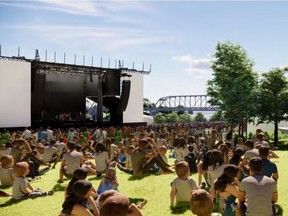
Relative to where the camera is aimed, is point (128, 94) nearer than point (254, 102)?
No

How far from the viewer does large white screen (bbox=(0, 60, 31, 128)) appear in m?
24.7

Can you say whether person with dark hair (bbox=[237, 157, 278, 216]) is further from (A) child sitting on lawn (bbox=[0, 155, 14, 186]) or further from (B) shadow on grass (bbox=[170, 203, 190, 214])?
(A) child sitting on lawn (bbox=[0, 155, 14, 186])

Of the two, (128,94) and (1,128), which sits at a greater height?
(128,94)

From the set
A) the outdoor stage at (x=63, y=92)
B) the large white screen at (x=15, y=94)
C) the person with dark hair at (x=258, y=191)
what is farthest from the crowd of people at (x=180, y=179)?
the outdoor stage at (x=63, y=92)

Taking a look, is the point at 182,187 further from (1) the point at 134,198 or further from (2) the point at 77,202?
(2) the point at 77,202

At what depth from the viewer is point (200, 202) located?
3289mm

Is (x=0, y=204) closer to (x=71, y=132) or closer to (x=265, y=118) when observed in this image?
(x=71, y=132)

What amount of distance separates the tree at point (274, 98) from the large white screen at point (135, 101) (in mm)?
11864

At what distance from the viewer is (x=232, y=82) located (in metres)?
29.7

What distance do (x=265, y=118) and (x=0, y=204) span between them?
70.4ft

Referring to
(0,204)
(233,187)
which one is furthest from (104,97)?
(233,187)

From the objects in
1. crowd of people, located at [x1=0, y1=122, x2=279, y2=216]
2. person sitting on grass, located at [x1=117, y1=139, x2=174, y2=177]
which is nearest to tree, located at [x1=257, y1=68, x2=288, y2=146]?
crowd of people, located at [x1=0, y1=122, x2=279, y2=216]

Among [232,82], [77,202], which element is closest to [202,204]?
[77,202]

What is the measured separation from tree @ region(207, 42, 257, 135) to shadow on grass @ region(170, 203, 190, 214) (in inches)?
855
